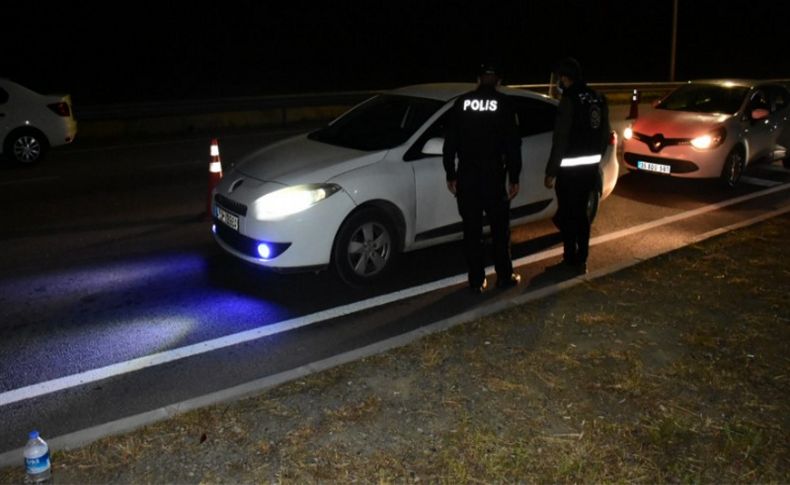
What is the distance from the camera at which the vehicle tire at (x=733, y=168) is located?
9.98 metres

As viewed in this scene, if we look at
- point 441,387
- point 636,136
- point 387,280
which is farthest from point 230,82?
point 441,387

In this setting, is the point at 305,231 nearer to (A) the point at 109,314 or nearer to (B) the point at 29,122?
(A) the point at 109,314

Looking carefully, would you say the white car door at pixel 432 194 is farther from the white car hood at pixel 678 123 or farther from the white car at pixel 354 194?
the white car hood at pixel 678 123

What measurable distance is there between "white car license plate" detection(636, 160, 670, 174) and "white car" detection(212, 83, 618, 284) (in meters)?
3.48

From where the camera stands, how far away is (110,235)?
25.7ft

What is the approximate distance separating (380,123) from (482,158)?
155cm

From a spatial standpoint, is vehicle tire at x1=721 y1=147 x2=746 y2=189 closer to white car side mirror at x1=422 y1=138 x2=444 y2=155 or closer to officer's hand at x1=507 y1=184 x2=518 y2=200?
officer's hand at x1=507 y1=184 x2=518 y2=200

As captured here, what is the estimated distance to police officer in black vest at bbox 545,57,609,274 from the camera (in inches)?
244

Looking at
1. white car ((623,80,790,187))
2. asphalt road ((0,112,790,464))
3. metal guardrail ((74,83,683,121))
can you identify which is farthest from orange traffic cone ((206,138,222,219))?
metal guardrail ((74,83,683,121))

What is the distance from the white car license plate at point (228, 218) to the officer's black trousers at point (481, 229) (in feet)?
5.96

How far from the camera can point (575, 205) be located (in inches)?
255

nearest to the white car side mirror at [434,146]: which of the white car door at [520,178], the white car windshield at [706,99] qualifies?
the white car door at [520,178]

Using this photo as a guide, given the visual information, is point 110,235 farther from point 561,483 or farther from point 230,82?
point 230,82

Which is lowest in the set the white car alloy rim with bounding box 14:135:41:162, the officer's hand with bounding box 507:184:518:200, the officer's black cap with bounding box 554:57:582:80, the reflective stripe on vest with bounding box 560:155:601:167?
the white car alloy rim with bounding box 14:135:41:162
